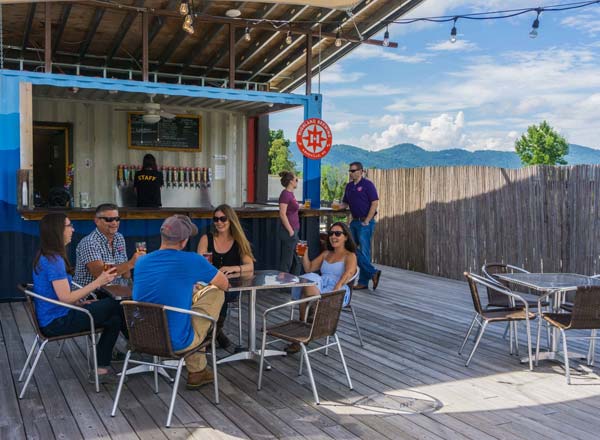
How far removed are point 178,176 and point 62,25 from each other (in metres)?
3.10

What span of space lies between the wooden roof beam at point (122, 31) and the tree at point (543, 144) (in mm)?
38301

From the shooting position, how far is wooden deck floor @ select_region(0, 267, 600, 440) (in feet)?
12.4

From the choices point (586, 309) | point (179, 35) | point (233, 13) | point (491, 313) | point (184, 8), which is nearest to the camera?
point (586, 309)

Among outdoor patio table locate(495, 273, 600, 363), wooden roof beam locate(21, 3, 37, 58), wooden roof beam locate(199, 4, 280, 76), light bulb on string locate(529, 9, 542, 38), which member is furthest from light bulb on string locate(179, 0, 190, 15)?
light bulb on string locate(529, 9, 542, 38)

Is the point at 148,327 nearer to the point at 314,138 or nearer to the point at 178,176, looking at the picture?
the point at 314,138

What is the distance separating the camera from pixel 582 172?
26.0 feet

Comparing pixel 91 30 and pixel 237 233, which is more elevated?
pixel 91 30

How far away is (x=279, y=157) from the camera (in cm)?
3616

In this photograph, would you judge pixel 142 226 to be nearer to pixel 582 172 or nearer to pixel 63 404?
pixel 63 404

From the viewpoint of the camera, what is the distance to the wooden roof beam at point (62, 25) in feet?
28.6

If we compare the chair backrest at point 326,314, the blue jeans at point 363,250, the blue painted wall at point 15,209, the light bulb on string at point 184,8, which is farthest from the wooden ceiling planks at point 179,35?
the chair backrest at point 326,314

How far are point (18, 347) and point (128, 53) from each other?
20.2ft

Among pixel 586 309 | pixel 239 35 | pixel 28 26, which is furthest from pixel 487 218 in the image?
pixel 28 26

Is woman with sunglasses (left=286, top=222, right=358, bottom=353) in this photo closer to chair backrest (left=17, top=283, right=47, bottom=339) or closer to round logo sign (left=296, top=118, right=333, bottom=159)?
chair backrest (left=17, top=283, right=47, bottom=339)
